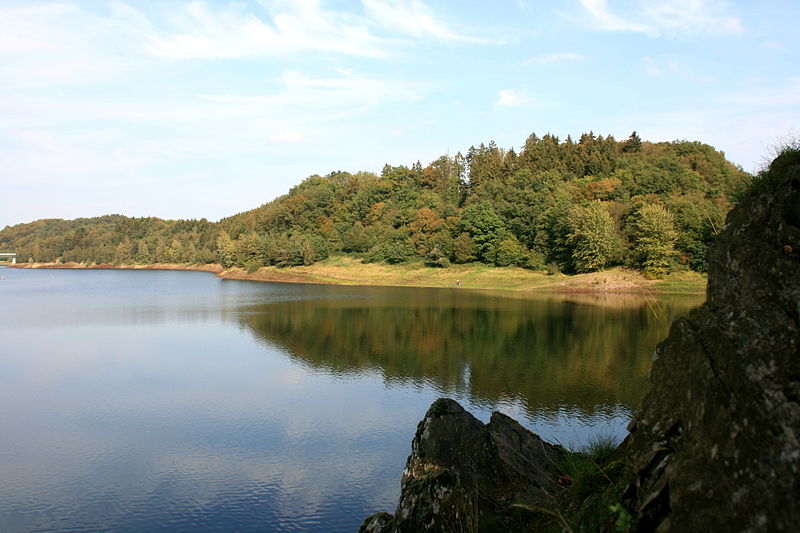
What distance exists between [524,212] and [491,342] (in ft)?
171

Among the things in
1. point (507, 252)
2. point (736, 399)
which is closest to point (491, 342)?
point (736, 399)

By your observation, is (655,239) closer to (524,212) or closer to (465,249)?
(524,212)

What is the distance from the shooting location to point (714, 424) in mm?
4523

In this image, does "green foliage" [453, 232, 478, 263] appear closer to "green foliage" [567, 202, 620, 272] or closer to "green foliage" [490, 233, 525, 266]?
"green foliage" [490, 233, 525, 266]

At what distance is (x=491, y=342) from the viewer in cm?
3169

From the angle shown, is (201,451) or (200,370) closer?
(201,451)

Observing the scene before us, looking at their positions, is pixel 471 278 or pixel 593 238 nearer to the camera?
pixel 593 238

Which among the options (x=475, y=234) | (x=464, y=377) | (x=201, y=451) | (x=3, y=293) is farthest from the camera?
(x=475, y=234)

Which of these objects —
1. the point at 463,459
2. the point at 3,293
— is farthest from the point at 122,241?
the point at 463,459

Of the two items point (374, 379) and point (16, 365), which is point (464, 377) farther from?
point (16, 365)

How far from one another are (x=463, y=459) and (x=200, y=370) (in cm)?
2073

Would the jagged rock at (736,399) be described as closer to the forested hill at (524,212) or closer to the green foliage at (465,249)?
the forested hill at (524,212)

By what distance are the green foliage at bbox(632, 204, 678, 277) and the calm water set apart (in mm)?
20886

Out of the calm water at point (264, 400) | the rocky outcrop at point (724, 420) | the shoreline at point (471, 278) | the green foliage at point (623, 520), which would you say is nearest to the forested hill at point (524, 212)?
the shoreline at point (471, 278)
